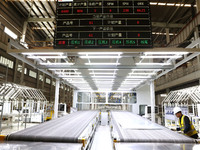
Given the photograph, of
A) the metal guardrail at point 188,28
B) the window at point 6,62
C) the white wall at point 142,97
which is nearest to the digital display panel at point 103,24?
the white wall at point 142,97

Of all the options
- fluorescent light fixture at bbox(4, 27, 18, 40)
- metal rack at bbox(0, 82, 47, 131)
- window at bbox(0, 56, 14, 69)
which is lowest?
metal rack at bbox(0, 82, 47, 131)

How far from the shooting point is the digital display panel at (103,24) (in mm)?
4801

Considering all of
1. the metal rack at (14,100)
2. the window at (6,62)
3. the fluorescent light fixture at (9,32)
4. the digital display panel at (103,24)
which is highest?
the fluorescent light fixture at (9,32)

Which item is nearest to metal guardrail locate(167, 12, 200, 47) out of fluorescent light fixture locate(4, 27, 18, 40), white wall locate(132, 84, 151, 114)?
white wall locate(132, 84, 151, 114)

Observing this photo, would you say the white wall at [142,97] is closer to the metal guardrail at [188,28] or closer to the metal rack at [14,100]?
the metal guardrail at [188,28]

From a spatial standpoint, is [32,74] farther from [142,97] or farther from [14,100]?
[142,97]

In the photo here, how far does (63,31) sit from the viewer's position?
506 centimetres

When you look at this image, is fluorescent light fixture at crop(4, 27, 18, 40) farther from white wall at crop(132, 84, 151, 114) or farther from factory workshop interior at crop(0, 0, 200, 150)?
white wall at crop(132, 84, 151, 114)

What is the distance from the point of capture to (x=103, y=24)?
502cm

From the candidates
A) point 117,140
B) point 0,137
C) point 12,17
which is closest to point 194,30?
point 117,140

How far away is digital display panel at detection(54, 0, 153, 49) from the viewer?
4801 mm

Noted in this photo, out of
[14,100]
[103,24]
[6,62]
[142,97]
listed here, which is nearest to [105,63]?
[103,24]

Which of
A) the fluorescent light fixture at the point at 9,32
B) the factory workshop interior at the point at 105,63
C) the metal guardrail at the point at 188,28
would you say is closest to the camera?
the factory workshop interior at the point at 105,63

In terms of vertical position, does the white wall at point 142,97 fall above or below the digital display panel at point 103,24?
below
